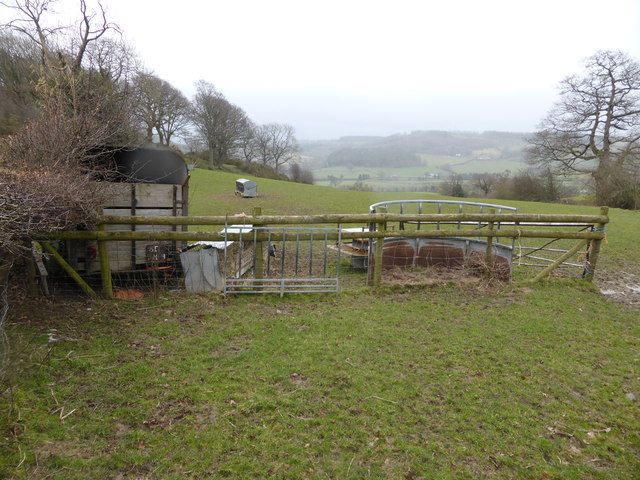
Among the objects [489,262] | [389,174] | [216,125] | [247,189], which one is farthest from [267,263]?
[216,125]

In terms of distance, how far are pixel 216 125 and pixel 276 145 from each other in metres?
15.9

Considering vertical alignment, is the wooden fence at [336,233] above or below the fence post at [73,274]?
above

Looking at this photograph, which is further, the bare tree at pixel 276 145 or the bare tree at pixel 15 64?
the bare tree at pixel 276 145

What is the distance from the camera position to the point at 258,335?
4762 millimetres

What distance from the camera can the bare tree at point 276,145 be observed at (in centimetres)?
6525

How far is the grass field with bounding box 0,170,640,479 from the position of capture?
272 centimetres

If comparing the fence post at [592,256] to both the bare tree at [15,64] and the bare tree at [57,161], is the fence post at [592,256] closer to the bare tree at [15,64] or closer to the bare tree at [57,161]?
the bare tree at [57,161]

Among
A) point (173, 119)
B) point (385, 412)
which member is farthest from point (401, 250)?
point (173, 119)

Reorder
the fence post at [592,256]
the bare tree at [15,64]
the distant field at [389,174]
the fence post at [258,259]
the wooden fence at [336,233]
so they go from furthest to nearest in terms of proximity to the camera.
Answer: the distant field at [389,174] → the bare tree at [15,64] → the fence post at [592,256] → the fence post at [258,259] → the wooden fence at [336,233]

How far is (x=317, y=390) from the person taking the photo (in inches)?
141

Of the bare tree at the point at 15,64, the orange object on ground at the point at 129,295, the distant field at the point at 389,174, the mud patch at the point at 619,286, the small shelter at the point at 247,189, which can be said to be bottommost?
the mud patch at the point at 619,286

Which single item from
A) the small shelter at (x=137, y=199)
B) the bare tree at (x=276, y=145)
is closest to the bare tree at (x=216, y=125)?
the bare tree at (x=276, y=145)

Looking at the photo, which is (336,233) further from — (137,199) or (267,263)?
(137,199)

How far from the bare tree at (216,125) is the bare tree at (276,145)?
8.82 meters
